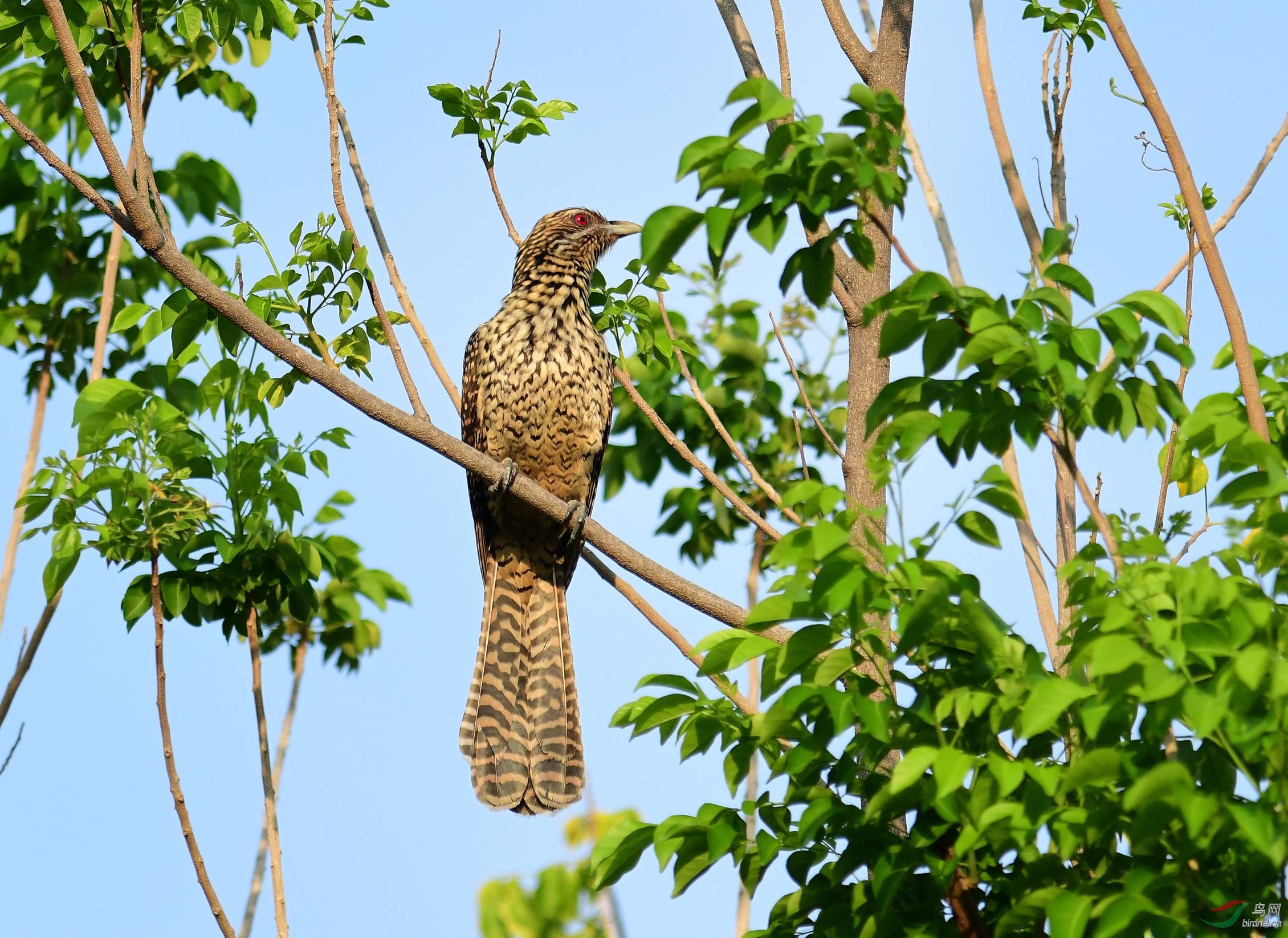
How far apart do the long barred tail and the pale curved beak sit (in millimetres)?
1773

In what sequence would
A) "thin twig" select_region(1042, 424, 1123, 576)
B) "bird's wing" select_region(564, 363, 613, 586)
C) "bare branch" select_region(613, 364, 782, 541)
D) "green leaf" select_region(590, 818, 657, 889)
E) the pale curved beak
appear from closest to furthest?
1. "thin twig" select_region(1042, 424, 1123, 576)
2. "green leaf" select_region(590, 818, 657, 889)
3. "bare branch" select_region(613, 364, 782, 541)
4. "bird's wing" select_region(564, 363, 613, 586)
5. the pale curved beak

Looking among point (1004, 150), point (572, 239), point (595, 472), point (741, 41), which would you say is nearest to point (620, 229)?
point (572, 239)

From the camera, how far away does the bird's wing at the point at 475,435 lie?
20.3 feet

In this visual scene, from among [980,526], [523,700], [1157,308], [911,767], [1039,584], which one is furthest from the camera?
[523,700]

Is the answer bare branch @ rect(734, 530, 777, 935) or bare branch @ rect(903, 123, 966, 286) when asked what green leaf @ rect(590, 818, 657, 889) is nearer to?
bare branch @ rect(734, 530, 777, 935)

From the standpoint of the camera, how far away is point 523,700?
598cm

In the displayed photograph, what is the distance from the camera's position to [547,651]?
6141 mm

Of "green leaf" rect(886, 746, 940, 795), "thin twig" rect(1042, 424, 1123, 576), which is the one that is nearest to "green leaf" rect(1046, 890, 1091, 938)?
"green leaf" rect(886, 746, 940, 795)

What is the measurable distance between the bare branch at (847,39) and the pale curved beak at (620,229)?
2.46 metres

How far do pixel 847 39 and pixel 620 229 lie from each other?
254 centimetres

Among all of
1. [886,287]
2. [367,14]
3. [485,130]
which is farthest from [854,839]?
[367,14]

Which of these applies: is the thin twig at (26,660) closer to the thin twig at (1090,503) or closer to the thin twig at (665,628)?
the thin twig at (665,628)

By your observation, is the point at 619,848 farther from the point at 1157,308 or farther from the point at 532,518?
the point at 532,518

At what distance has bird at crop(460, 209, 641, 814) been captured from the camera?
18.7 feet
